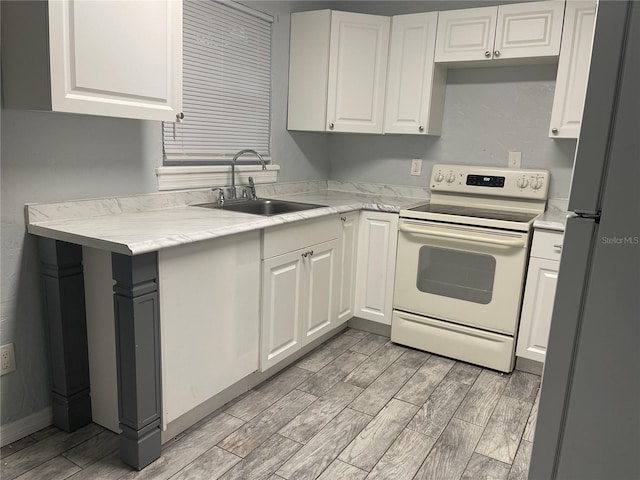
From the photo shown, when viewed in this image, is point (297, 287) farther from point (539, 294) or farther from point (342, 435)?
point (539, 294)

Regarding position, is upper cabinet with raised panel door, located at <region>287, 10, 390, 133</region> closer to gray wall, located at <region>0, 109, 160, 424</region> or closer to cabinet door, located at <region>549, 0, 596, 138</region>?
cabinet door, located at <region>549, 0, 596, 138</region>

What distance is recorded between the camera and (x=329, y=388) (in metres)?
2.51

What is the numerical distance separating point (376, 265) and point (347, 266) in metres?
0.19

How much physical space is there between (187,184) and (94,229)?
799mm

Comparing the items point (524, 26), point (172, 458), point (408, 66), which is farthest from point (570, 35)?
point (172, 458)

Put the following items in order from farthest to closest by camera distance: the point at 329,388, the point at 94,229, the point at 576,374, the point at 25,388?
the point at 329,388 → the point at 25,388 → the point at 94,229 → the point at 576,374

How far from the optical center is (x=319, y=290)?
2.81m

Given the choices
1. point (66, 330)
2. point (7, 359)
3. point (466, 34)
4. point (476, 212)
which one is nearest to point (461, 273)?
point (476, 212)

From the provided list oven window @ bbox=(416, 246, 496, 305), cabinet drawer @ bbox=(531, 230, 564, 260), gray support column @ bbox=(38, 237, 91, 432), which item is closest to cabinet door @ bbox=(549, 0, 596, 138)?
cabinet drawer @ bbox=(531, 230, 564, 260)

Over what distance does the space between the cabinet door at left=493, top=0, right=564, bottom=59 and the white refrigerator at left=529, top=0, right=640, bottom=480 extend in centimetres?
209

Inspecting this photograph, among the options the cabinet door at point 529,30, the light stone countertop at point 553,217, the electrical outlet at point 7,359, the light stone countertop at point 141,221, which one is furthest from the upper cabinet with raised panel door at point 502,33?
the electrical outlet at point 7,359

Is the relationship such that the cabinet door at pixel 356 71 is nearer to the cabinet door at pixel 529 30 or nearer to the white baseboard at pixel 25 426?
the cabinet door at pixel 529 30

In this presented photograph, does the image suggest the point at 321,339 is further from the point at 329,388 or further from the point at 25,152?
the point at 25,152

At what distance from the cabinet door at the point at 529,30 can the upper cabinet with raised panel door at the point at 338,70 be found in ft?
2.41
